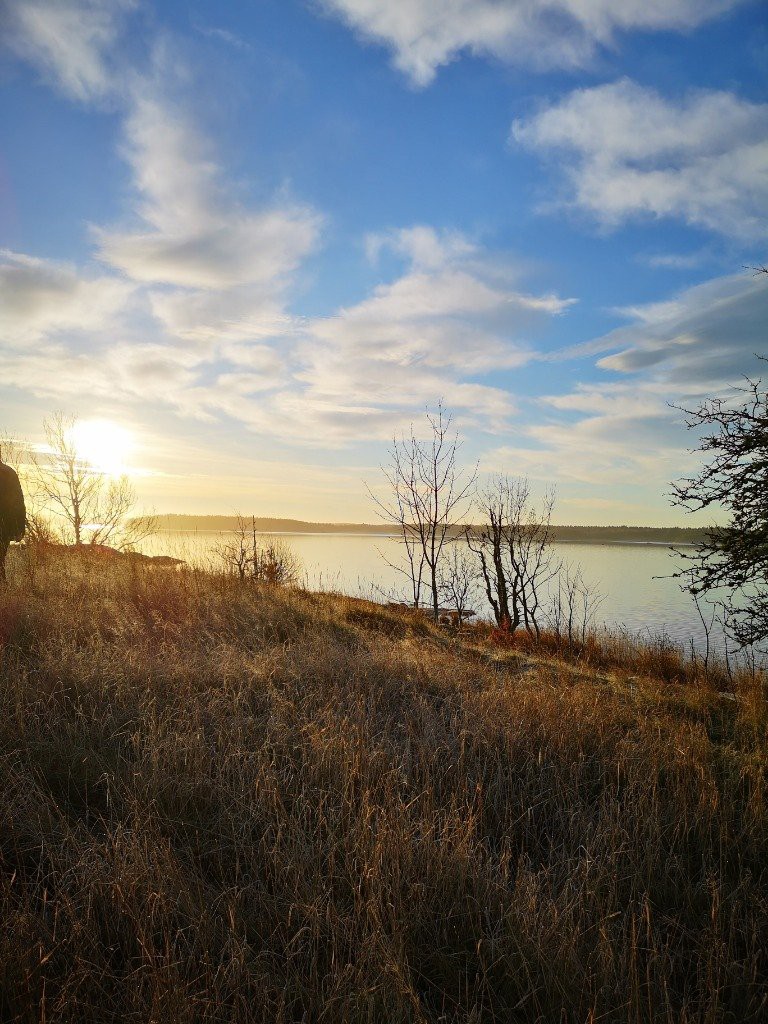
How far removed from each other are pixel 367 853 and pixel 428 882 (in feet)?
1.05

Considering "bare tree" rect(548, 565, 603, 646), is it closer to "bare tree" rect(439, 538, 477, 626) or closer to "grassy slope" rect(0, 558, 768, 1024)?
"bare tree" rect(439, 538, 477, 626)

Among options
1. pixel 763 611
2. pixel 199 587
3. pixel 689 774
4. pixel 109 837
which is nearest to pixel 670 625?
pixel 763 611

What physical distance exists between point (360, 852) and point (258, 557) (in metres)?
18.1

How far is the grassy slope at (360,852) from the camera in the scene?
2203 millimetres

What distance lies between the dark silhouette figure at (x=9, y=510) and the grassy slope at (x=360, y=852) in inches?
224

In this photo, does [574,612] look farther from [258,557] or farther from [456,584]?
[258,557]

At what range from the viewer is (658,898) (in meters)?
2.94

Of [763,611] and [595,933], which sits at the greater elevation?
[763,611]

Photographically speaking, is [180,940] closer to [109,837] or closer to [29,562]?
[109,837]

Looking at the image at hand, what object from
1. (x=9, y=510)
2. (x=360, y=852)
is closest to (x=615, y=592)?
(x=9, y=510)

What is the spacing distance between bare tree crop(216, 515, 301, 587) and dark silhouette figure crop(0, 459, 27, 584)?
276 inches

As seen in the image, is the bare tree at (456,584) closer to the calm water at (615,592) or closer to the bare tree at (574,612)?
the calm water at (615,592)

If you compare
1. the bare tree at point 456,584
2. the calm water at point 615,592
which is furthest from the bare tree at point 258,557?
the bare tree at point 456,584

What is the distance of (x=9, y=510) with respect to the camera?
1072 cm
